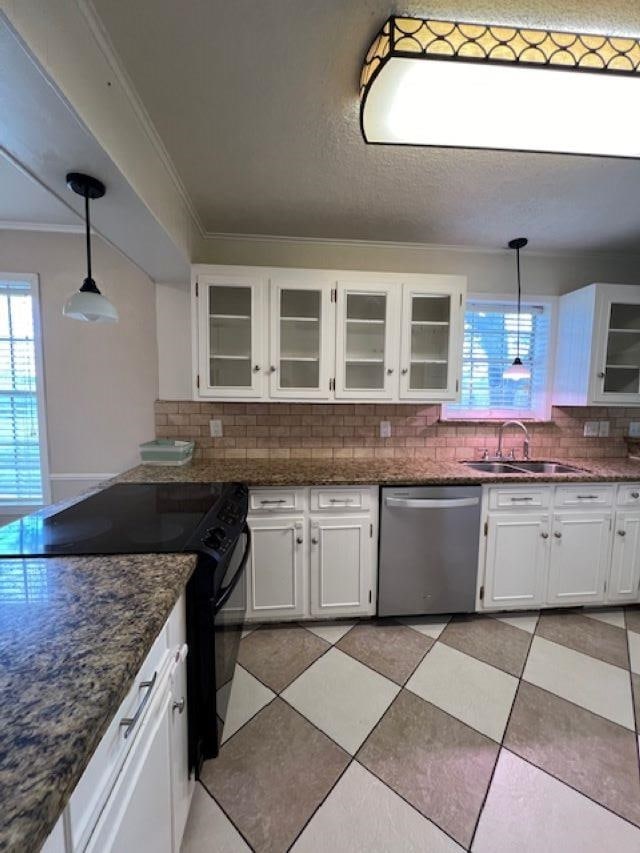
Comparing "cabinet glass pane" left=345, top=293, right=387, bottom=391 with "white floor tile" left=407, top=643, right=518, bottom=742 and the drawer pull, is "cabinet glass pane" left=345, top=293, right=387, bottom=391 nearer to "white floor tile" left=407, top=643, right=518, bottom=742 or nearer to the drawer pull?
"white floor tile" left=407, top=643, right=518, bottom=742

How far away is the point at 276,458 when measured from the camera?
8.13 feet

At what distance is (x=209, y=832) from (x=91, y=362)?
95.5 inches

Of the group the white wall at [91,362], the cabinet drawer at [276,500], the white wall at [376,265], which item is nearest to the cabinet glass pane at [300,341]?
the white wall at [376,265]

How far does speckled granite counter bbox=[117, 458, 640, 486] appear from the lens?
77.0 inches

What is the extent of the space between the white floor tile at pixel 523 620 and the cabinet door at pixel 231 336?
2105 millimetres

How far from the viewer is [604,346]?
7.70 feet

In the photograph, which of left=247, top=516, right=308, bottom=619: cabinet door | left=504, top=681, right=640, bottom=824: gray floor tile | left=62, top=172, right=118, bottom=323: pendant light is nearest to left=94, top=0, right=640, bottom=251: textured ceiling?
left=62, top=172, right=118, bottom=323: pendant light

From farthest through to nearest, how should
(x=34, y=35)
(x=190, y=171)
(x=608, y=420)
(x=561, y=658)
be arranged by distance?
(x=608, y=420), (x=561, y=658), (x=190, y=171), (x=34, y=35)

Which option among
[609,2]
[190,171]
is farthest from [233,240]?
[609,2]

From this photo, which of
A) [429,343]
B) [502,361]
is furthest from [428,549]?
[502,361]

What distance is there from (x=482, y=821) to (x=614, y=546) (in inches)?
69.9

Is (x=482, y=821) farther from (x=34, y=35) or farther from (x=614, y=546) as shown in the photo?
(x=34, y=35)

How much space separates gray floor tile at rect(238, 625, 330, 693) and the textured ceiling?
244 cm

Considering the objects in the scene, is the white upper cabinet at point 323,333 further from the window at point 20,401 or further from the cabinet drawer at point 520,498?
the window at point 20,401
